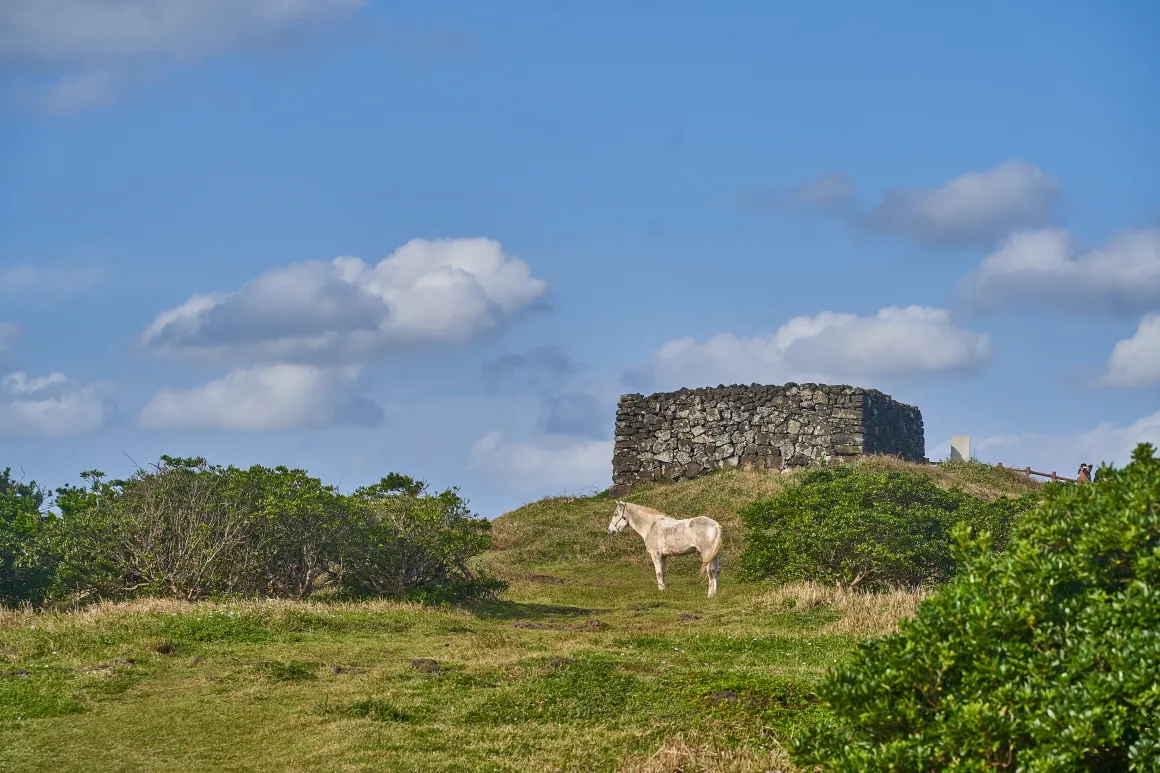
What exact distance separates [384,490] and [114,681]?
10.1m

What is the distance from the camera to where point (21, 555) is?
25.0 meters

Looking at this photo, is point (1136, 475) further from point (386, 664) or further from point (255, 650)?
point (255, 650)

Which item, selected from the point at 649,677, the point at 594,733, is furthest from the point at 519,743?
the point at 649,677

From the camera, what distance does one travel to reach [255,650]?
17.0m

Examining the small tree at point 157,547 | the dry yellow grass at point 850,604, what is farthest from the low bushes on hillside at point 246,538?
the dry yellow grass at point 850,604

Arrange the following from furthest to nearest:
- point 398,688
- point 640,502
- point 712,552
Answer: point 640,502, point 712,552, point 398,688

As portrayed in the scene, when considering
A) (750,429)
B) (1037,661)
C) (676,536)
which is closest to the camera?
(1037,661)

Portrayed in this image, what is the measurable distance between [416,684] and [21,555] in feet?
48.0

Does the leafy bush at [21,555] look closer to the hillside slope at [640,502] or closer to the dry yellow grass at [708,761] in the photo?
the hillside slope at [640,502]

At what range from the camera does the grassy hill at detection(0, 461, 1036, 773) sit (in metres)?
11.8

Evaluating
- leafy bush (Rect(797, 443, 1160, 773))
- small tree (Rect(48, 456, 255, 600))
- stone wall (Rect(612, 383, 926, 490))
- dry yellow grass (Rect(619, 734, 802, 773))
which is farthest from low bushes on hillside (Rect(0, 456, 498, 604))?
stone wall (Rect(612, 383, 926, 490))

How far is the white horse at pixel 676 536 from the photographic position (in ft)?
92.8

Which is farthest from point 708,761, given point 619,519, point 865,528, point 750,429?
point 750,429

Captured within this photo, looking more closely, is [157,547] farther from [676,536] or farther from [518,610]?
[676,536]
